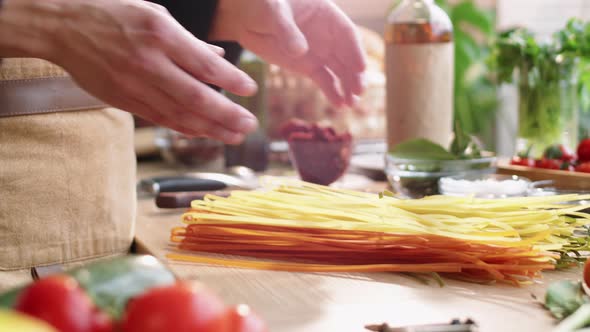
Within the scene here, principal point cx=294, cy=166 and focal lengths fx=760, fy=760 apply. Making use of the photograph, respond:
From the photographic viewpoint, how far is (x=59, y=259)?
128cm

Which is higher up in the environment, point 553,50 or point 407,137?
point 553,50

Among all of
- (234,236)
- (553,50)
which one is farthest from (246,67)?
(234,236)

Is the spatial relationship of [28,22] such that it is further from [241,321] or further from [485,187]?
[485,187]

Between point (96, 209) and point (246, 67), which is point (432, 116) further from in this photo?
point (96, 209)

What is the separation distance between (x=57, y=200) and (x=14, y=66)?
23 centimetres

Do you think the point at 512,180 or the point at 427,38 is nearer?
the point at 512,180

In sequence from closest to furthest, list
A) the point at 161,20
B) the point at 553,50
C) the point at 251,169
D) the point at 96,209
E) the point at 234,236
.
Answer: the point at 161,20 < the point at 234,236 < the point at 96,209 < the point at 553,50 < the point at 251,169

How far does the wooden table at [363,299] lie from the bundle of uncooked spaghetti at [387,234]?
0.03 m

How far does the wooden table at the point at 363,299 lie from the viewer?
0.88m

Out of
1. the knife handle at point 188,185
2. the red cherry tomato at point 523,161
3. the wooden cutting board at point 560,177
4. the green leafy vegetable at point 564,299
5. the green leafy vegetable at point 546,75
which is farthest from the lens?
the green leafy vegetable at point 546,75

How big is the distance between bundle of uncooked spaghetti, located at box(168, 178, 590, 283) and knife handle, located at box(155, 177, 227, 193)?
56cm

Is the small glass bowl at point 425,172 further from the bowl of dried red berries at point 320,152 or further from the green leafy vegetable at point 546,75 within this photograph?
the green leafy vegetable at point 546,75

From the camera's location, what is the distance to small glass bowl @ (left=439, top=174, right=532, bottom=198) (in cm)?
147

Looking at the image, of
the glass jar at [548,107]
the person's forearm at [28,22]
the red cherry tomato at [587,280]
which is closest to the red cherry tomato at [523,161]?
the glass jar at [548,107]
